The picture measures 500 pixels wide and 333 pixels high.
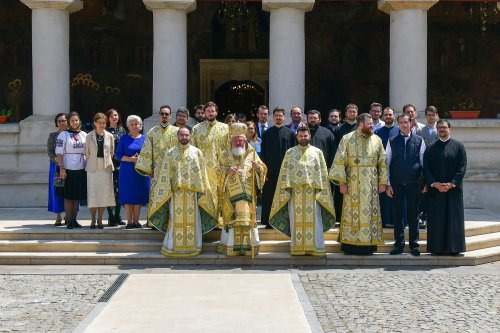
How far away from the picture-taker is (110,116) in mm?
13422

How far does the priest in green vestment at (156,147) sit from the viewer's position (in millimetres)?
12742

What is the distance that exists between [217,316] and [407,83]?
935 centimetres

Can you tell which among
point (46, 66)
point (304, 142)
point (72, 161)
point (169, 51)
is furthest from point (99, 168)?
point (46, 66)

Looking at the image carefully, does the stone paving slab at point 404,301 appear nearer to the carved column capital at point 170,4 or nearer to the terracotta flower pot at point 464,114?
the terracotta flower pot at point 464,114

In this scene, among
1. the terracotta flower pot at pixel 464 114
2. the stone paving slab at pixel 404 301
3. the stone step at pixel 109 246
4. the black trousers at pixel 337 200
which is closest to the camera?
the stone paving slab at pixel 404 301

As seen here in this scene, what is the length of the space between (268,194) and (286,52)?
441 cm

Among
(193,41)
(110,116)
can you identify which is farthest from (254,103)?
(110,116)

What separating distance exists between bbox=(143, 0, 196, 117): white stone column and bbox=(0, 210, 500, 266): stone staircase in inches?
169

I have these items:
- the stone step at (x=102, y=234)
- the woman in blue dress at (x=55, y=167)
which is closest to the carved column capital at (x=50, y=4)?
the woman in blue dress at (x=55, y=167)

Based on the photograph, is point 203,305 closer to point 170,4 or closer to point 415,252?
point 415,252

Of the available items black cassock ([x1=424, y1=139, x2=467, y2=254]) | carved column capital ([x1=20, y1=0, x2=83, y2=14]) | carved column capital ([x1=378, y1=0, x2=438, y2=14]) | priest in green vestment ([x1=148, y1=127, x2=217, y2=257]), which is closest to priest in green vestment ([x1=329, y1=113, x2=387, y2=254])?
black cassock ([x1=424, y1=139, x2=467, y2=254])

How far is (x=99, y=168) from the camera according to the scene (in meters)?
13.1

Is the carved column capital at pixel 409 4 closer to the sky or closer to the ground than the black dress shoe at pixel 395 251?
closer to the sky

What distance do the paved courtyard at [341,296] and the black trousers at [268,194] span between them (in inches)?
61.1
